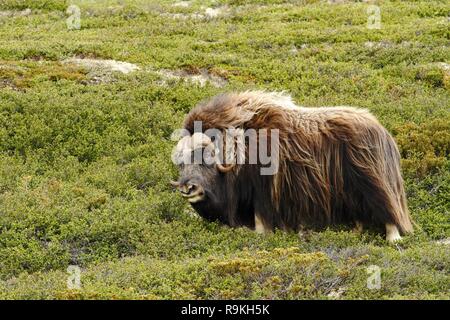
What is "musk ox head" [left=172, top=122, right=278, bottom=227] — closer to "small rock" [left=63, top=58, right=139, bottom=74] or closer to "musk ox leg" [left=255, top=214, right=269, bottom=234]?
"musk ox leg" [left=255, top=214, right=269, bottom=234]

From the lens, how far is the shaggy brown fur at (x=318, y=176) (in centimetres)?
972

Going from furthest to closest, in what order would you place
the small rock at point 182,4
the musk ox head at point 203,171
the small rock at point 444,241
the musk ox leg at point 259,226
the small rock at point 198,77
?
1. the small rock at point 182,4
2. the small rock at point 198,77
3. the musk ox leg at point 259,226
4. the musk ox head at point 203,171
5. the small rock at point 444,241

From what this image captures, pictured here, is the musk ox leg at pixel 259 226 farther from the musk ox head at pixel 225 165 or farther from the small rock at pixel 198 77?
the small rock at pixel 198 77

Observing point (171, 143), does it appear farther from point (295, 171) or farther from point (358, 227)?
point (358, 227)

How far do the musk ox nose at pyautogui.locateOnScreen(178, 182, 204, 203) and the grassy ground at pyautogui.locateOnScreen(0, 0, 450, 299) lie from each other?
404 millimetres

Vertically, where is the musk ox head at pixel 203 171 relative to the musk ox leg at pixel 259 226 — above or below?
above

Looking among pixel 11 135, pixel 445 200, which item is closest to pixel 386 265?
pixel 445 200

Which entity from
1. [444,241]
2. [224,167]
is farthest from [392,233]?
[224,167]

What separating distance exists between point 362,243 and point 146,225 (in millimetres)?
2368

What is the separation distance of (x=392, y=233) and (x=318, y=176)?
999 millimetres

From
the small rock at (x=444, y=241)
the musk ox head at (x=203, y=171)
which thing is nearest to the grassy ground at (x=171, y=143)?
the small rock at (x=444, y=241)

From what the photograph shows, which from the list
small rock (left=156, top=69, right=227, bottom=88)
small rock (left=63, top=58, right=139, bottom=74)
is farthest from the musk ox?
small rock (left=63, top=58, right=139, bottom=74)

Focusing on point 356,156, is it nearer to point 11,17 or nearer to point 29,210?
point 29,210

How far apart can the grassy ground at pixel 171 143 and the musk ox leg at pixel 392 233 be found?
0.13 metres
